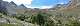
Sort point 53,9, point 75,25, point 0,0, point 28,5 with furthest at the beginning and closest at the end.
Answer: point 53,9
point 28,5
point 0,0
point 75,25

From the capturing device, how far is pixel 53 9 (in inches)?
1064

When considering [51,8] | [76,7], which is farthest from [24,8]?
[76,7]

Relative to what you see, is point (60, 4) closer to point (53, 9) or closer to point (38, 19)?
point (53, 9)

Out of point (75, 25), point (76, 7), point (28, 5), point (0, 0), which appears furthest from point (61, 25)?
point (76, 7)

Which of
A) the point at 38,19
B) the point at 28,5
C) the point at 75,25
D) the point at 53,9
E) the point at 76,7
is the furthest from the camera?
the point at 76,7

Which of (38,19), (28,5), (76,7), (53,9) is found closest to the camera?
(38,19)

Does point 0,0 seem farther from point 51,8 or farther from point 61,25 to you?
point 51,8

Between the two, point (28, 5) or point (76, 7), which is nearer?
point (28, 5)

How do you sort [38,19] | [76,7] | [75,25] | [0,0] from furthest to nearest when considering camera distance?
[76,7]
[0,0]
[38,19]
[75,25]

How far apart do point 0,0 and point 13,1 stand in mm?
6003

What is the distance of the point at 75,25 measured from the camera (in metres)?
14.5

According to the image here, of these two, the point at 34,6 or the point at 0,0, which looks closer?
the point at 0,0

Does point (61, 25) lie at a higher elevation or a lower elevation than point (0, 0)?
lower

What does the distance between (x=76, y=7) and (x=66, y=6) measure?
219 centimetres
